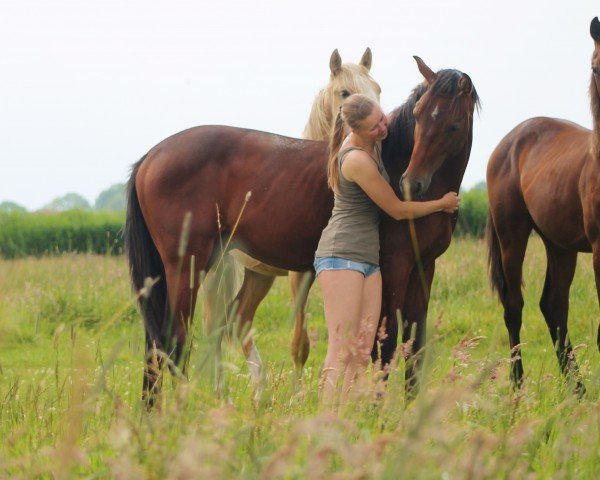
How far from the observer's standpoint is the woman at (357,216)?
15.6ft

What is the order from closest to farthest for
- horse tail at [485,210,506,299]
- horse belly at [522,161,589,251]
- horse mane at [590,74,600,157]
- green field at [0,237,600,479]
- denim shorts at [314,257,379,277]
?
green field at [0,237,600,479] → denim shorts at [314,257,379,277] → horse mane at [590,74,600,157] → horse belly at [522,161,589,251] → horse tail at [485,210,506,299]

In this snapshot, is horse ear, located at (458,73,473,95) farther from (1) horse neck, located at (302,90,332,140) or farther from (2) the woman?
(1) horse neck, located at (302,90,332,140)

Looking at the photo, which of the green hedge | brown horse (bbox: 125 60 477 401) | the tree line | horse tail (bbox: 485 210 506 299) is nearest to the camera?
brown horse (bbox: 125 60 477 401)

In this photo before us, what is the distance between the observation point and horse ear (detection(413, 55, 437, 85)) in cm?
505

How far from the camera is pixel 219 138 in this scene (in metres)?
5.81

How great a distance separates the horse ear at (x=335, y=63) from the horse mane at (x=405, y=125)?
1.63 m

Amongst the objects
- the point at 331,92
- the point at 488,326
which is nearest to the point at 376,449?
the point at 331,92

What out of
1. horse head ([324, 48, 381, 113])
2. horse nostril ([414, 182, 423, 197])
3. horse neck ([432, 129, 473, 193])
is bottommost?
horse nostril ([414, 182, 423, 197])

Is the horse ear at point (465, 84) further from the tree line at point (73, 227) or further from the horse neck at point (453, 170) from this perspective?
the tree line at point (73, 227)

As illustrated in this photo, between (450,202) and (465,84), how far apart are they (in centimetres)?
67

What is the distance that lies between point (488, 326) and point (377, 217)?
4538 mm

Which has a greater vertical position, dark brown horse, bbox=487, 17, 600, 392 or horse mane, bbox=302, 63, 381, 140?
horse mane, bbox=302, 63, 381, 140

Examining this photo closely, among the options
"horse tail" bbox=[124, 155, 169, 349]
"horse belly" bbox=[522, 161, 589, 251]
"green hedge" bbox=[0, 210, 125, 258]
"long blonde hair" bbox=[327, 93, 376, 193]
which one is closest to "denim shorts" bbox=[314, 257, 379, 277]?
"long blonde hair" bbox=[327, 93, 376, 193]

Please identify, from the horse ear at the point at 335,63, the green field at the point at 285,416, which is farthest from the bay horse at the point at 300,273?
the green field at the point at 285,416
